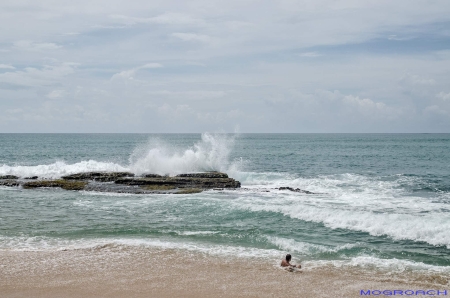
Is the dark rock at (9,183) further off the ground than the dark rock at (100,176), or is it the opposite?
the dark rock at (100,176)

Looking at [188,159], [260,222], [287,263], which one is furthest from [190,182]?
[287,263]

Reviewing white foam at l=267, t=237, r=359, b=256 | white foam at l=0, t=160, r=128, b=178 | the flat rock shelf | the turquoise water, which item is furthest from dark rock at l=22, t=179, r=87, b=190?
white foam at l=267, t=237, r=359, b=256

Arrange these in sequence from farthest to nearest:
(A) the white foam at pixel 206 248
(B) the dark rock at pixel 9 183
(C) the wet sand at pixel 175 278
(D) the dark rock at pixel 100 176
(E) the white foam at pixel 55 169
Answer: (E) the white foam at pixel 55 169 < (D) the dark rock at pixel 100 176 < (B) the dark rock at pixel 9 183 < (A) the white foam at pixel 206 248 < (C) the wet sand at pixel 175 278

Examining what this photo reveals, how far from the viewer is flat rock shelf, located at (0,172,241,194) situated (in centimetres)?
2875

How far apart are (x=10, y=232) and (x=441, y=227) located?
57.5 ft

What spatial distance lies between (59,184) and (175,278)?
2064 centimetres

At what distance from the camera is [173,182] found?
29750 millimetres

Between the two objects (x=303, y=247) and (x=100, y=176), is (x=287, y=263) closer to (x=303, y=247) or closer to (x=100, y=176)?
(x=303, y=247)

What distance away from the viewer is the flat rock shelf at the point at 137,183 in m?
28.8

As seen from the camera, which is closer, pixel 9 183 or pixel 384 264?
pixel 384 264

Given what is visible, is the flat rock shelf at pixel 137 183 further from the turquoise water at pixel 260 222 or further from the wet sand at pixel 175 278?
the wet sand at pixel 175 278

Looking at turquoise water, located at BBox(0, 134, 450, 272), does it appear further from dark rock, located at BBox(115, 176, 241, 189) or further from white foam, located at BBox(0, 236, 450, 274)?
dark rock, located at BBox(115, 176, 241, 189)

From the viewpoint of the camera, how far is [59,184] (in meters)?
30.5

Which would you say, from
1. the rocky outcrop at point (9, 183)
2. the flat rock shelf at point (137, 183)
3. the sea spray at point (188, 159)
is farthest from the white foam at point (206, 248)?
the sea spray at point (188, 159)
